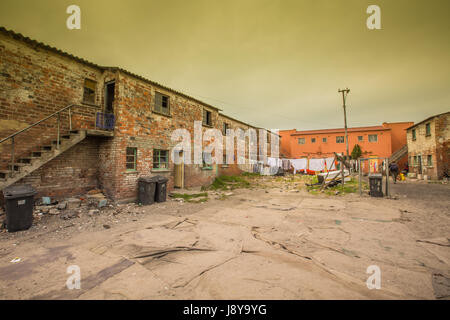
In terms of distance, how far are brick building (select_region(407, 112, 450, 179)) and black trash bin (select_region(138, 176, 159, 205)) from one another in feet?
70.4

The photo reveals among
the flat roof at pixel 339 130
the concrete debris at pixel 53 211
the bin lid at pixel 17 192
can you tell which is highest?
the flat roof at pixel 339 130

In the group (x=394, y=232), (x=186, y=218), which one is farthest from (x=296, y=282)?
(x=186, y=218)

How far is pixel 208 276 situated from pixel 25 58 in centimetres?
906

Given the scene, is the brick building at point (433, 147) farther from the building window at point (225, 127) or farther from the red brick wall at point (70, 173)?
the red brick wall at point (70, 173)

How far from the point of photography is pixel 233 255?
352 cm

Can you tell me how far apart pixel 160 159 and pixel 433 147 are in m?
21.7

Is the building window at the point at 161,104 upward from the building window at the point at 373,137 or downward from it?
downward

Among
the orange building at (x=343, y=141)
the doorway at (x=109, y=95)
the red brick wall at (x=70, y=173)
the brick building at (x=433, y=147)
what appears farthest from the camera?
the orange building at (x=343, y=141)

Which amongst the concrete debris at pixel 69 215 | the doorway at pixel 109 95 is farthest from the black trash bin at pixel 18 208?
the doorway at pixel 109 95

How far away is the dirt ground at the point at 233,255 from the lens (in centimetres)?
249

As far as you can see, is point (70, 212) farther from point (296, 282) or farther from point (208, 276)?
point (296, 282)

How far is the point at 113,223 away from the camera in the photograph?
5.73 meters

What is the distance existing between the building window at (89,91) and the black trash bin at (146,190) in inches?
160

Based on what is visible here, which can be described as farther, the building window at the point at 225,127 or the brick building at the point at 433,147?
the building window at the point at 225,127
